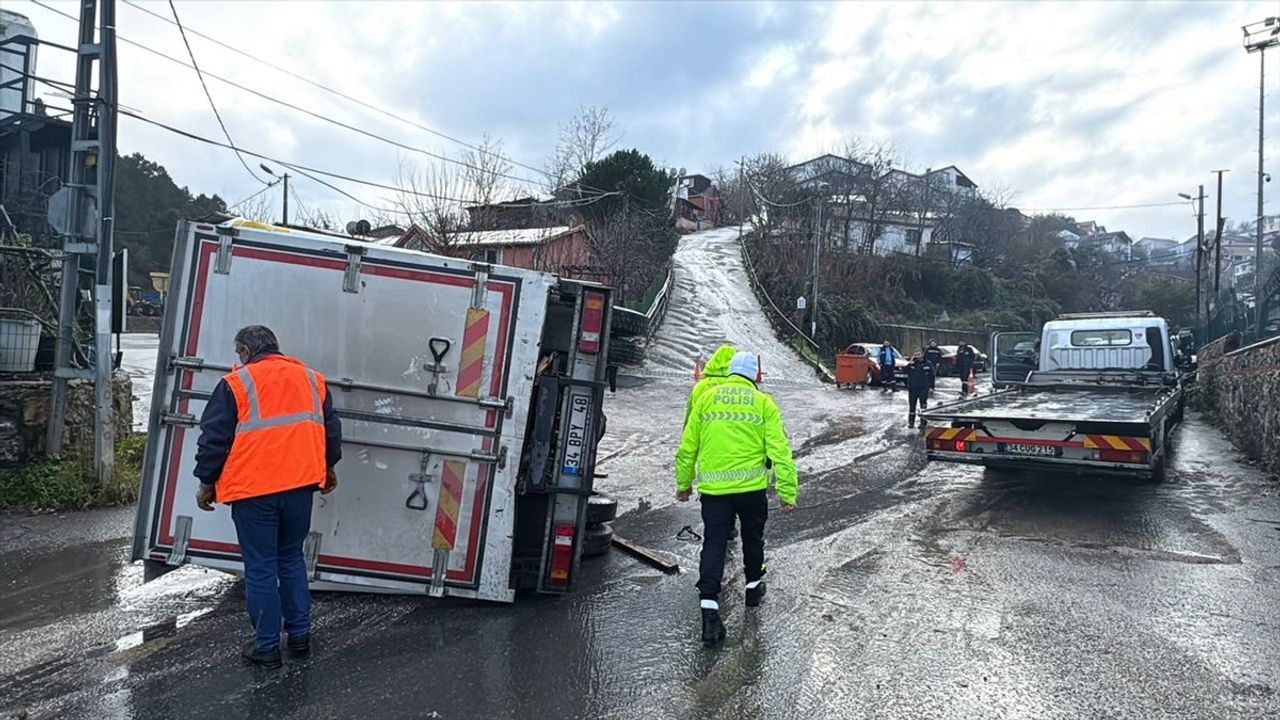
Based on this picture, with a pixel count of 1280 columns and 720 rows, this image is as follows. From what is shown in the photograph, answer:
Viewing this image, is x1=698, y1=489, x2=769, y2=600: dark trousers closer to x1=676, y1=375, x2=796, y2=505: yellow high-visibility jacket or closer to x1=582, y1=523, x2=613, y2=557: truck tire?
x1=676, y1=375, x2=796, y2=505: yellow high-visibility jacket

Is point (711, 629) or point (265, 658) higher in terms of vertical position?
point (711, 629)

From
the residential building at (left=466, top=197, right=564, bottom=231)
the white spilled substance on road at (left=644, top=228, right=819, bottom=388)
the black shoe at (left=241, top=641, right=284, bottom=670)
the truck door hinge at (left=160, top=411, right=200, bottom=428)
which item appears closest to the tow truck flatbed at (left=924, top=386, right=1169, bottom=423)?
the black shoe at (left=241, top=641, right=284, bottom=670)

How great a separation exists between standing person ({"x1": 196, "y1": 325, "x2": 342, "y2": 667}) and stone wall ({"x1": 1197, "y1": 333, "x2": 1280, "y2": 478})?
1036cm

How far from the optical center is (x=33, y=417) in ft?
25.1

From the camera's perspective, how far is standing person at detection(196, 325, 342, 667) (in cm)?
377

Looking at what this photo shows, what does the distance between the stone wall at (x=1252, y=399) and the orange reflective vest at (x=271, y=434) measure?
1038cm

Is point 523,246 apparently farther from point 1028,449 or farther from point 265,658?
point 265,658

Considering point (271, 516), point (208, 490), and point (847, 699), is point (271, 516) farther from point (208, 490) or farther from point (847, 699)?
point (847, 699)

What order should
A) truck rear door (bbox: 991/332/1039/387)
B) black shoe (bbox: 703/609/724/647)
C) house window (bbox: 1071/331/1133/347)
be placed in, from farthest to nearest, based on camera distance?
truck rear door (bbox: 991/332/1039/387), house window (bbox: 1071/331/1133/347), black shoe (bbox: 703/609/724/647)

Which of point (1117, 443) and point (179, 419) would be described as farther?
point (1117, 443)

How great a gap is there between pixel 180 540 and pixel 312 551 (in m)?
0.71

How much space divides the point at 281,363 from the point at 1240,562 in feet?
22.5

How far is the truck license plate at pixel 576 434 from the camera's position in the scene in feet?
16.0

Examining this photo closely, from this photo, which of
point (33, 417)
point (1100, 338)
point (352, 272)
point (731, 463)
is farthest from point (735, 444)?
point (1100, 338)
